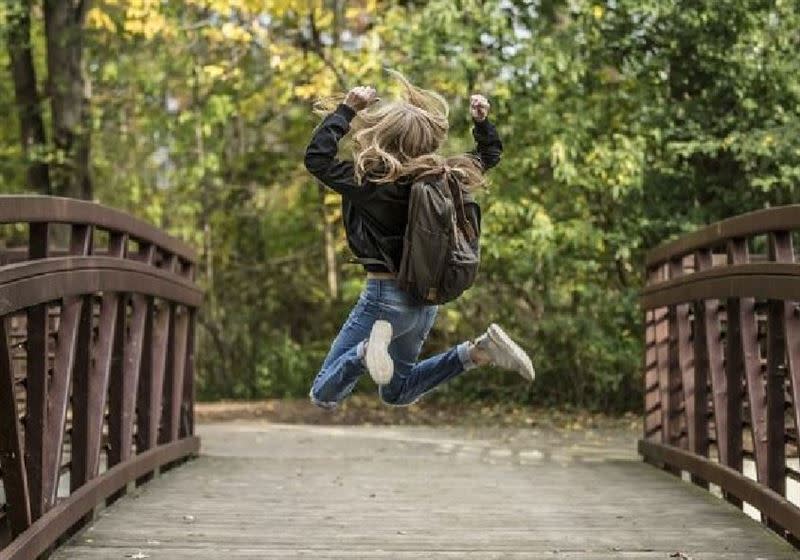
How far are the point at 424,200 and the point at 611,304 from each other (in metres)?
9.45

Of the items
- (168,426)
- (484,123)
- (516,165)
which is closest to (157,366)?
(168,426)

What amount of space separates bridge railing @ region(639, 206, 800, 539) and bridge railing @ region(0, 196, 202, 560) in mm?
2776

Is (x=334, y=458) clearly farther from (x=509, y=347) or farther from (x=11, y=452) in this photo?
(x=11, y=452)

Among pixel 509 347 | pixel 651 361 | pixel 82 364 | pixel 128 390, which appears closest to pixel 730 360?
pixel 509 347

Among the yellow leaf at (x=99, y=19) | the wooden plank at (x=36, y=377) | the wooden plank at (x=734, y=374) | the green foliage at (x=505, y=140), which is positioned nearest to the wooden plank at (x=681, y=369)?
the wooden plank at (x=734, y=374)

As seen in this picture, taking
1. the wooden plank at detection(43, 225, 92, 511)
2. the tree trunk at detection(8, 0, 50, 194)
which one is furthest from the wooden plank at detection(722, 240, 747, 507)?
the tree trunk at detection(8, 0, 50, 194)

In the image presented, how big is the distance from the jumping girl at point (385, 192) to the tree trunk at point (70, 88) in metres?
10.8

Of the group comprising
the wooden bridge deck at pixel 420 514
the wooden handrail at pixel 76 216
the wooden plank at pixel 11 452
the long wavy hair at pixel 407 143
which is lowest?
the wooden bridge deck at pixel 420 514

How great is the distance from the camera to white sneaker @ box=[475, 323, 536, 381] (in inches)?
246

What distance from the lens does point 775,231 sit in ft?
20.0

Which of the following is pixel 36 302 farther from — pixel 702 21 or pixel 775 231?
pixel 702 21

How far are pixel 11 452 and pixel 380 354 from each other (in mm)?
1578

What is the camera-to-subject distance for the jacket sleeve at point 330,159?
5739mm

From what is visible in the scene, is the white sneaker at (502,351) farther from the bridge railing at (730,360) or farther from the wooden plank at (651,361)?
the wooden plank at (651,361)
